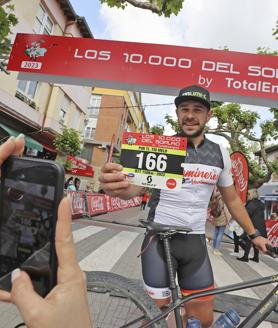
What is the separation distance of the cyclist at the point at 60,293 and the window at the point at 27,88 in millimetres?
15252

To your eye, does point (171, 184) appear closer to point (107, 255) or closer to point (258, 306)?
point (258, 306)

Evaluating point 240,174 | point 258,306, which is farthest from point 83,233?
point 258,306

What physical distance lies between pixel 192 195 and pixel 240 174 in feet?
23.0

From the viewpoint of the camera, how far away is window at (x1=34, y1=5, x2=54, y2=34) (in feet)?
51.1

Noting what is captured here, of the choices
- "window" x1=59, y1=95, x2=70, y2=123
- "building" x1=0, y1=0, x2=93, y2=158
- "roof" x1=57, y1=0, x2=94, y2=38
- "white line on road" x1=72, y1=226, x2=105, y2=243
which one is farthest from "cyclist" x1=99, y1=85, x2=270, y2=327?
"roof" x1=57, y1=0, x2=94, y2=38

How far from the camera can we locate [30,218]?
83 cm

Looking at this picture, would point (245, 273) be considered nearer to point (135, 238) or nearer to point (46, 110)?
point (135, 238)

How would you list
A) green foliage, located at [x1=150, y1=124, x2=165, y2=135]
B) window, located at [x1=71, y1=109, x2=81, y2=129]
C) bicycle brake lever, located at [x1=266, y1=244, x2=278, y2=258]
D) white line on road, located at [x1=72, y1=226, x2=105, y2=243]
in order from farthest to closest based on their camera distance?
green foliage, located at [x1=150, y1=124, x2=165, y2=135]
window, located at [x1=71, y1=109, x2=81, y2=129]
white line on road, located at [x1=72, y1=226, x2=105, y2=243]
bicycle brake lever, located at [x1=266, y1=244, x2=278, y2=258]

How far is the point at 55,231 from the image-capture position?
78 cm

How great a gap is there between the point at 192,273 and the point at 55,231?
1.68 m

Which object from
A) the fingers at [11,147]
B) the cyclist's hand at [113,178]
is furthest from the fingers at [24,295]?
the cyclist's hand at [113,178]

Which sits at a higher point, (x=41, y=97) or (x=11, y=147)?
(x=41, y=97)

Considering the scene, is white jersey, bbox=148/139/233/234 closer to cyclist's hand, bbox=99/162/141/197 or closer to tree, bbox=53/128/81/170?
cyclist's hand, bbox=99/162/141/197

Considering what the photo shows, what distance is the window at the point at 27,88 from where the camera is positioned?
1480 centimetres
